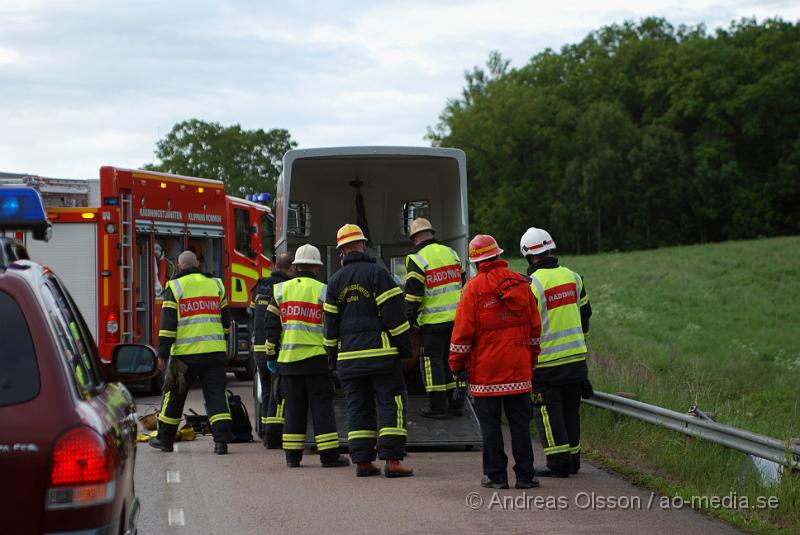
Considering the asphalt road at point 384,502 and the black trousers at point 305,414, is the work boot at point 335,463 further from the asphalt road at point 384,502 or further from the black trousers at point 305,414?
the asphalt road at point 384,502

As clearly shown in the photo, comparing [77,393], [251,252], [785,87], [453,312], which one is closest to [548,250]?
[453,312]

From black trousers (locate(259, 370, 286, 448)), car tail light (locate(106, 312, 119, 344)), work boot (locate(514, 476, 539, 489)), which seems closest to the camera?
work boot (locate(514, 476, 539, 489))

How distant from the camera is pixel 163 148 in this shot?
85.1 metres

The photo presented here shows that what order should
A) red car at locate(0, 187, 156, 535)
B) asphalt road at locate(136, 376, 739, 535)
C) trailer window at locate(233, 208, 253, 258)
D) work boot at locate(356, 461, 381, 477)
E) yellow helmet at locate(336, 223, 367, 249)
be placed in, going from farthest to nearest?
trailer window at locate(233, 208, 253, 258), yellow helmet at locate(336, 223, 367, 249), work boot at locate(356, 461, 381, 477), asphalt road at locate(136, 376, 739, 535), red car at locate(0, 187, 156, 535)

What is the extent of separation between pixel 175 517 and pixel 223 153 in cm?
7744

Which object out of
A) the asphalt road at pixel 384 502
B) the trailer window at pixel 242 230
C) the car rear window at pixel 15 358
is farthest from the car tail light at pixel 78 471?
the trailer window at pixel 242 230

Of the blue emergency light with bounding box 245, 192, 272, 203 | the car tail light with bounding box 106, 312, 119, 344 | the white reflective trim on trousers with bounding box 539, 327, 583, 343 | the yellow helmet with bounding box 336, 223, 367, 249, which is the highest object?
the blue emergency light with bounding box 245, 192, 272, 203

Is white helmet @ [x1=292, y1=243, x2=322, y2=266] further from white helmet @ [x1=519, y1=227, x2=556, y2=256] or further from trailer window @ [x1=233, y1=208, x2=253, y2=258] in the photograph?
trailer window @ [x1=233, y1=208, x2=253, y2=258]

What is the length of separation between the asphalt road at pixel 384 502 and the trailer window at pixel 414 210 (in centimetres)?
555

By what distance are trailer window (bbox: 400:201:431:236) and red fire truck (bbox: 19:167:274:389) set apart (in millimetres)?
2970

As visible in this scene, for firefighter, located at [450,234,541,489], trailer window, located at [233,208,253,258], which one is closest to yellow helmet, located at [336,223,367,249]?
firefighter, located at [450,234,541,489]

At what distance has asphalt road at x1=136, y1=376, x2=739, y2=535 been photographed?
753 cm

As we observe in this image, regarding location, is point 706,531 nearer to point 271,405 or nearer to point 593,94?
point 271,405

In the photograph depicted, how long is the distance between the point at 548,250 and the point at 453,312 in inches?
76.6
